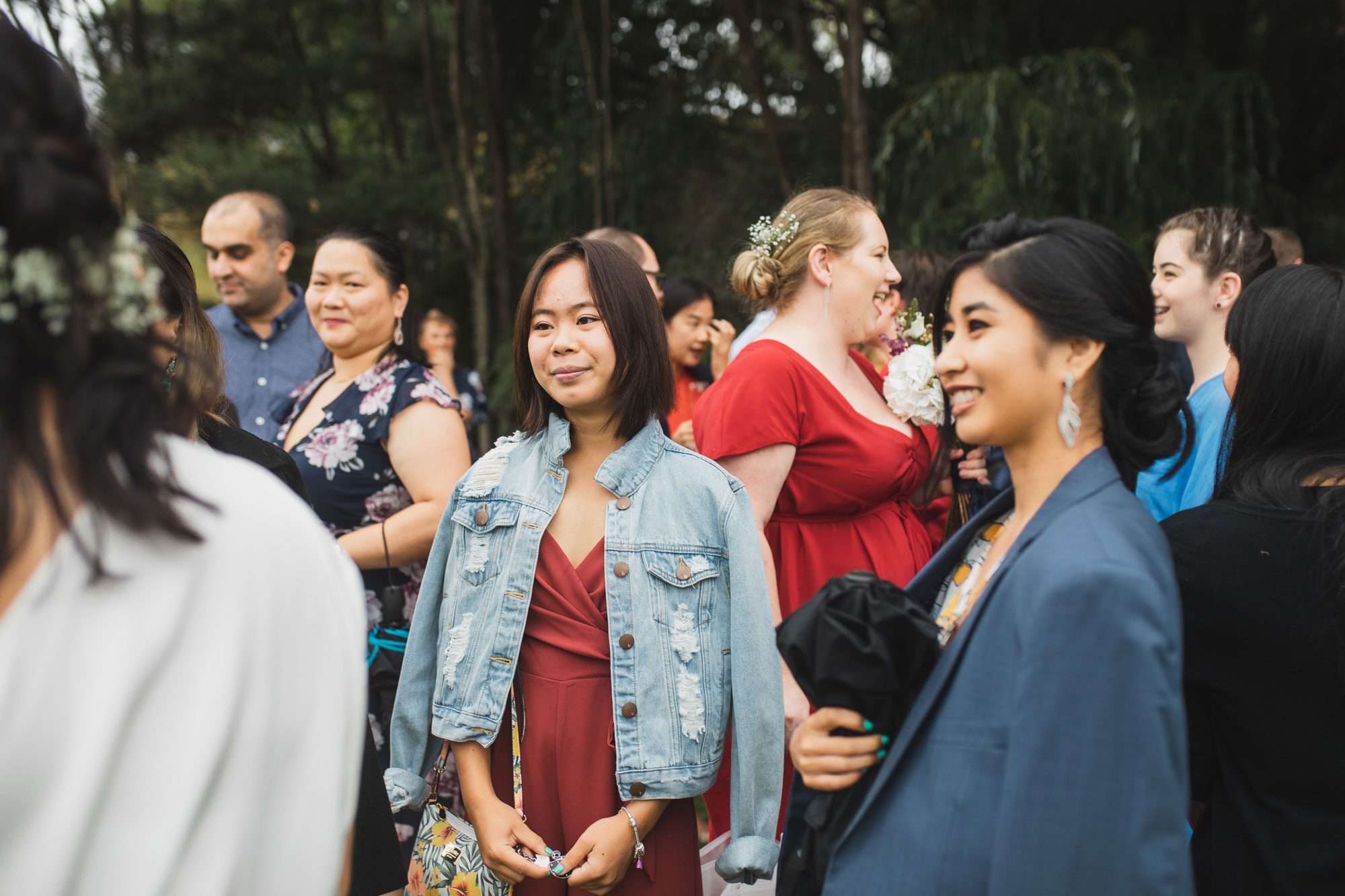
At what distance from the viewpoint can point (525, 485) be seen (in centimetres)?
222

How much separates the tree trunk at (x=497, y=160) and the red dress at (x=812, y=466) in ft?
21.2

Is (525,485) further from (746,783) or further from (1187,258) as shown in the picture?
(1187,258)

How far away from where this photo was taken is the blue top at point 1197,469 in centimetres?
272

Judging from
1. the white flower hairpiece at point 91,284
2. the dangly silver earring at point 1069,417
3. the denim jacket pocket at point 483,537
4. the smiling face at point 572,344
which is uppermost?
the white flower hairpiece at point 91,284

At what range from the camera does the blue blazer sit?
1219 millimetres

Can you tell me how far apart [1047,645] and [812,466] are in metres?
1.45

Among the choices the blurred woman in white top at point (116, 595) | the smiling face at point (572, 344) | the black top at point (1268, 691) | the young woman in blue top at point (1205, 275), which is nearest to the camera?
the blurred woman in white top at point (116, 595)

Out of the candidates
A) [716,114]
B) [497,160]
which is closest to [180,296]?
[716,114]

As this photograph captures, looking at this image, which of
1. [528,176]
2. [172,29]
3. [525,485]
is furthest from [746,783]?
[172,29]

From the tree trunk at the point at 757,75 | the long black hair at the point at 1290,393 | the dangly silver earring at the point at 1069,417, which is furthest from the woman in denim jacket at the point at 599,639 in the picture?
the tree trunk at the point at 757,75

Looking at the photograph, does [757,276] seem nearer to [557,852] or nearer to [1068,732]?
[557,852]

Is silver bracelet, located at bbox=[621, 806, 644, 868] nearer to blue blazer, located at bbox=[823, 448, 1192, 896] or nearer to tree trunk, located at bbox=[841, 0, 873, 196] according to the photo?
blue blazer, located at bbox=[823, 448, 1192, 896]

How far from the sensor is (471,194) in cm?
876

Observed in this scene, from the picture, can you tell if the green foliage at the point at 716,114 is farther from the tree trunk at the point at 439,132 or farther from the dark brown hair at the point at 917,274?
the dark brown hair at the point at 917,274
